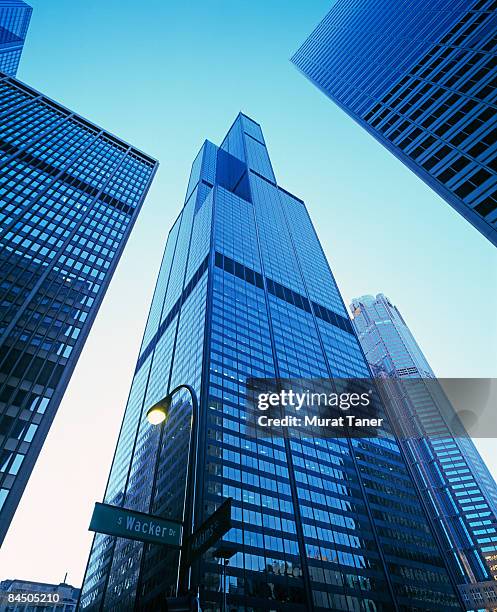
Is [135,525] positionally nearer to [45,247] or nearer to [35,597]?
[45,247]

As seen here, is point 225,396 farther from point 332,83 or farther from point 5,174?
point 332,83

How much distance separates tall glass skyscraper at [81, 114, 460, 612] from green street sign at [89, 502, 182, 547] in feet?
157

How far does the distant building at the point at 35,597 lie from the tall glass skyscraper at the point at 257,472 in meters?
33.6

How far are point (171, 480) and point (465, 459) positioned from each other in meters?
152

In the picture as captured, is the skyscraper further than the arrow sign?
Yes

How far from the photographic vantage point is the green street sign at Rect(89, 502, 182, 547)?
8828mm

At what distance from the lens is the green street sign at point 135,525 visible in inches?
348

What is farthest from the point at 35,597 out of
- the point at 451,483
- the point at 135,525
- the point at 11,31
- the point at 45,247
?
the point at 11,31

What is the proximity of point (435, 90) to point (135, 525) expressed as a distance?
53.6m

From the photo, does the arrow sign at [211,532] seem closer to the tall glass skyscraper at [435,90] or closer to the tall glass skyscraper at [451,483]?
the tall glass skyscraper at [435,90]

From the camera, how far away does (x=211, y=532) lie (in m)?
8.68

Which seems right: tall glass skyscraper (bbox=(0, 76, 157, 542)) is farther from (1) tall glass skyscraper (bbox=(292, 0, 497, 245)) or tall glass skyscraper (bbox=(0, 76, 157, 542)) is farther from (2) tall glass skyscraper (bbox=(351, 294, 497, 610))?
(2) tall glass skyscraper (bbox=(351, 294, 497, 610))

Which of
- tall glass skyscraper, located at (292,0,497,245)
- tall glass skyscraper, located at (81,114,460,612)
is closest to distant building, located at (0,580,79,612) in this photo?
tall glass skyscraper, located at (81,114,460,612)

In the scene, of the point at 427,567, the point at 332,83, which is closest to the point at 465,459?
the point at 427,567
